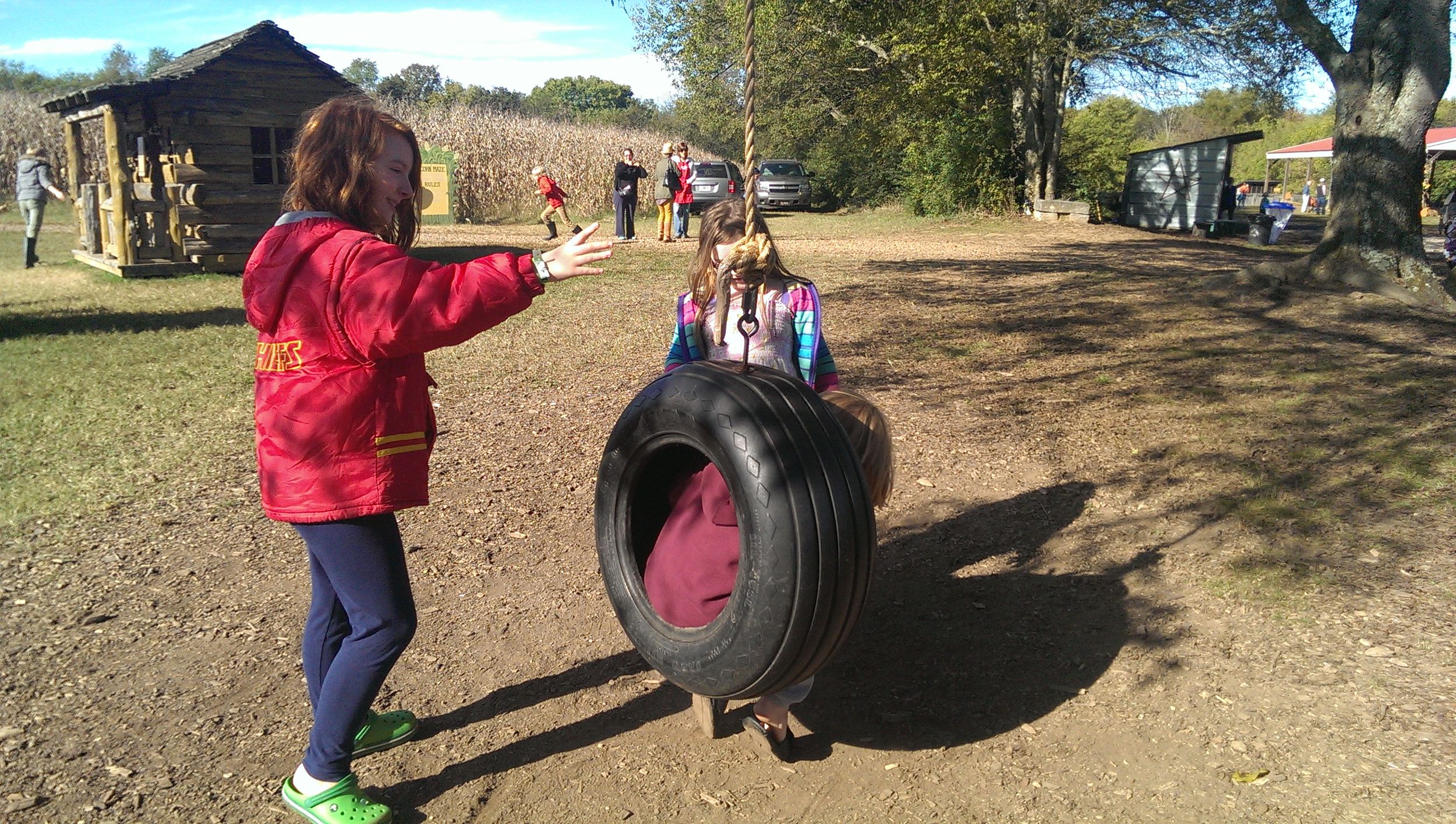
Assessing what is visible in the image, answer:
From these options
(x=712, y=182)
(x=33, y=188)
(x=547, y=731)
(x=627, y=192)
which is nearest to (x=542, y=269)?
(x=547, y=731)

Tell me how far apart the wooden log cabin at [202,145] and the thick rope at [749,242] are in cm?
1319

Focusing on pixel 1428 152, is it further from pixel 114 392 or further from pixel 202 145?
pixel 114 392

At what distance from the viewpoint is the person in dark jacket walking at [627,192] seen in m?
19.4

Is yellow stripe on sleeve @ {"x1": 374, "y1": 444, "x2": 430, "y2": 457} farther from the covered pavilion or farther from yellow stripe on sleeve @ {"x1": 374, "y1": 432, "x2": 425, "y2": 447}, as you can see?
the covered pavilion

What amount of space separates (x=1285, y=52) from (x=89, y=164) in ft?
104

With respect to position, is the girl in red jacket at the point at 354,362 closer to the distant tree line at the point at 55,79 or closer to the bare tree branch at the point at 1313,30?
the bare tree branch at the point at 1313,30

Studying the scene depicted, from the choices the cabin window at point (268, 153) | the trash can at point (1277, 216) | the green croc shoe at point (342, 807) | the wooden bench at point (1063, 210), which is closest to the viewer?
the green croc shoe at point (342, 807)

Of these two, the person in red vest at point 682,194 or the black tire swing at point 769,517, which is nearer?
the black tire swing at point 769,517

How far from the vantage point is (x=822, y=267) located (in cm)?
1542

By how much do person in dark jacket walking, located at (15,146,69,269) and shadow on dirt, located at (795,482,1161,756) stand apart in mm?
15048

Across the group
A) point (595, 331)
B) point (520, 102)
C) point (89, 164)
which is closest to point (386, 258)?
point (595, 331)

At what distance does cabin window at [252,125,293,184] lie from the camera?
49.5ft

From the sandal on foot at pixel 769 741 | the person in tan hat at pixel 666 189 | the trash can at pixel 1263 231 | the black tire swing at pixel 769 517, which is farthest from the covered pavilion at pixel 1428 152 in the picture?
the black tire swing at pixel 769 517

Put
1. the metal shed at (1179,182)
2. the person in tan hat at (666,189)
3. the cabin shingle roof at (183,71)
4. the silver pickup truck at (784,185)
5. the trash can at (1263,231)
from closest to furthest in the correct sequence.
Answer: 1. the cabin shingle roof at (183,71)
2. the person in tan hat at (666,189)
3. the trash can at (1263,231)
4. the metal shed at (1179,182)
5. the silver pickup truck at (784,185)
